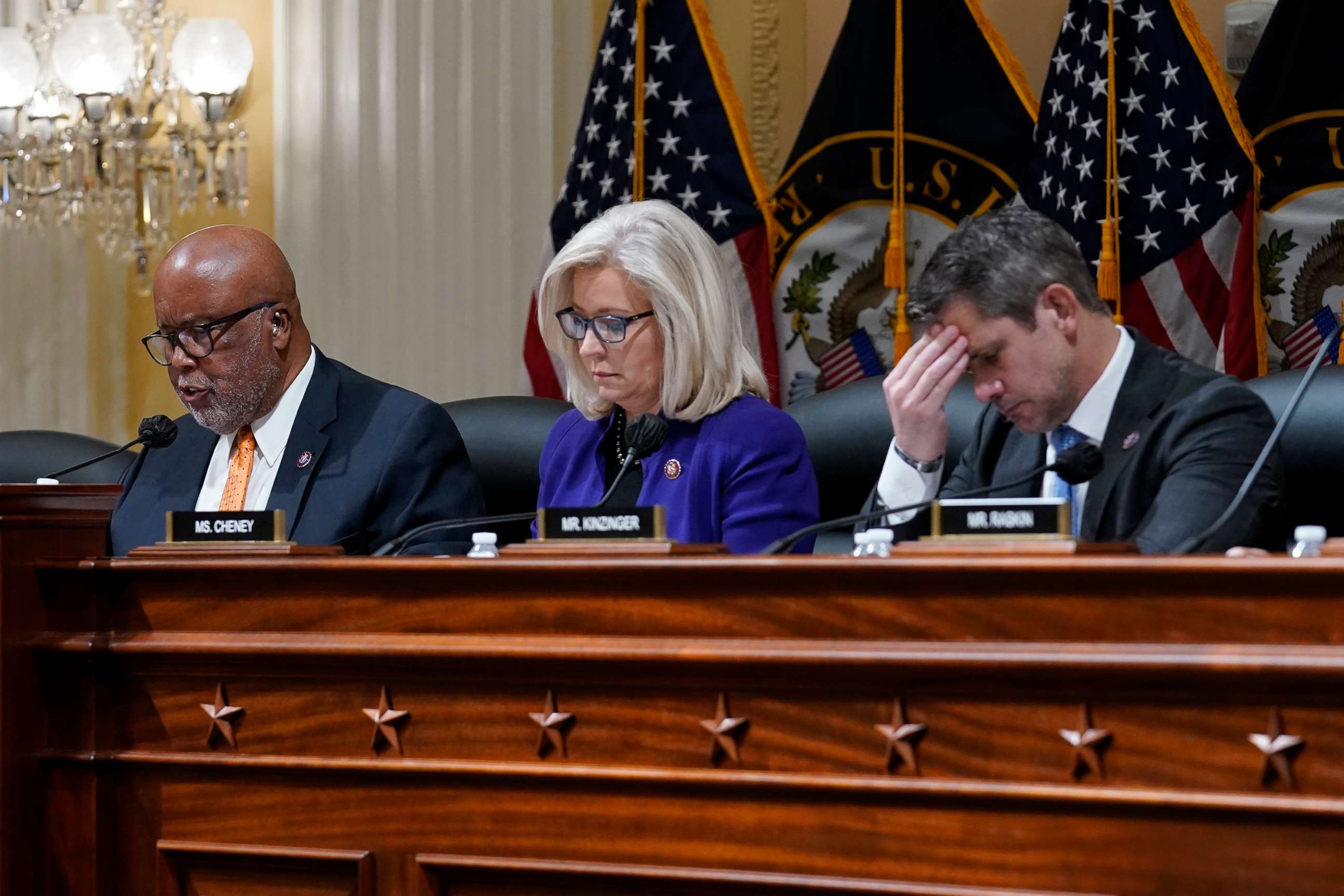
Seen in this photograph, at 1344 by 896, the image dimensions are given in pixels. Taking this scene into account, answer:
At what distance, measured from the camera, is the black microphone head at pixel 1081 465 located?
174 cm

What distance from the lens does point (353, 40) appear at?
494cm

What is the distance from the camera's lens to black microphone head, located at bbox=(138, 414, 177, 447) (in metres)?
2.29

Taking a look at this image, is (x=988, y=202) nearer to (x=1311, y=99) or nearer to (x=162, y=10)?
(x=1311, y=99)

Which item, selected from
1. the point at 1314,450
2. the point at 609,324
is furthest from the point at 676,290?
the point at 1314,450

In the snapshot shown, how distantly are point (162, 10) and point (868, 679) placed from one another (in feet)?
13.4

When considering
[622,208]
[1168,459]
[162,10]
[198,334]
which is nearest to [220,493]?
[198,334]

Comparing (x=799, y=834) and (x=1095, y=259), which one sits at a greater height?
(x=1095, y=259)

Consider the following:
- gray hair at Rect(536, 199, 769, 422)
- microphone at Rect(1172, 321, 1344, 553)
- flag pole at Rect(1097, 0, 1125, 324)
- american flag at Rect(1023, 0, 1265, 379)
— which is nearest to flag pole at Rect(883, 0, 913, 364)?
american flag at Rect(1023, 0, 1265, 379)

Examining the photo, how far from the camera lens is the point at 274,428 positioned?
9.14 feet

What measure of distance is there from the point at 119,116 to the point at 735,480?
3.05 meters

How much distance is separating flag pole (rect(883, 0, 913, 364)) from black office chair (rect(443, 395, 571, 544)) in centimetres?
124

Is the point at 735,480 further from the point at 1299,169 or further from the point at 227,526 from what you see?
the point at 1299,169

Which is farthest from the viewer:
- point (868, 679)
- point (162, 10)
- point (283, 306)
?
point (162, 10)

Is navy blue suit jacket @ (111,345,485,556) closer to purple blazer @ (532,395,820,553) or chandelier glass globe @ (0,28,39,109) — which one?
purple blazer @ (532,395,820,553)
